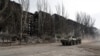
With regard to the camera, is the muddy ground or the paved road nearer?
the paved road

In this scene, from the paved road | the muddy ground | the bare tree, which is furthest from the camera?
the bare tree

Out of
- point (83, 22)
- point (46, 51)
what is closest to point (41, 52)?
point (46, 51)

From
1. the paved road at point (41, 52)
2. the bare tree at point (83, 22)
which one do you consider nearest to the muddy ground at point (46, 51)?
the paved road at point (41, 52)

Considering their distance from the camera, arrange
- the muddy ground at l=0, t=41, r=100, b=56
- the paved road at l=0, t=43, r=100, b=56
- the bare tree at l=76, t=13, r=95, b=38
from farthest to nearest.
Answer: the bare tree at l=76, t=13, r=95, b=38 < the muddy ground at l=0, t=41, r=100, b=56 < the paved road at l=0, t=43, r=100, b=56

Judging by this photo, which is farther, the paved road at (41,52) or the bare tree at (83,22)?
the bare tree at (83,22)

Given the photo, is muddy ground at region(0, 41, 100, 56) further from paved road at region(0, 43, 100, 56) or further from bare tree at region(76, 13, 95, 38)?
bare tree at region(76, 13, 95, 38)

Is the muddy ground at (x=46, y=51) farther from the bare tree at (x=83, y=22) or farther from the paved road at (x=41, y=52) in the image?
the bare tree at (x=83, y=22)

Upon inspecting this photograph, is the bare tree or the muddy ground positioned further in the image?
the bare tree

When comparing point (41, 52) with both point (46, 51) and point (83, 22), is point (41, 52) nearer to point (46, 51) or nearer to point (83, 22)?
point (46, 51)

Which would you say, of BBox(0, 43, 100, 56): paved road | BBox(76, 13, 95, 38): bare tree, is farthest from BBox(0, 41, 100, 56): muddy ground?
BBox(76, 13, 95, 38): bare tree

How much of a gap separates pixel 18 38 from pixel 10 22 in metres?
4.10

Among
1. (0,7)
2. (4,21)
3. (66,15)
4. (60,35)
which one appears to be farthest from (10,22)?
(66,15)

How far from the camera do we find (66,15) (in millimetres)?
63812

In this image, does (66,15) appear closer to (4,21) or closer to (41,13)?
(41,13)
